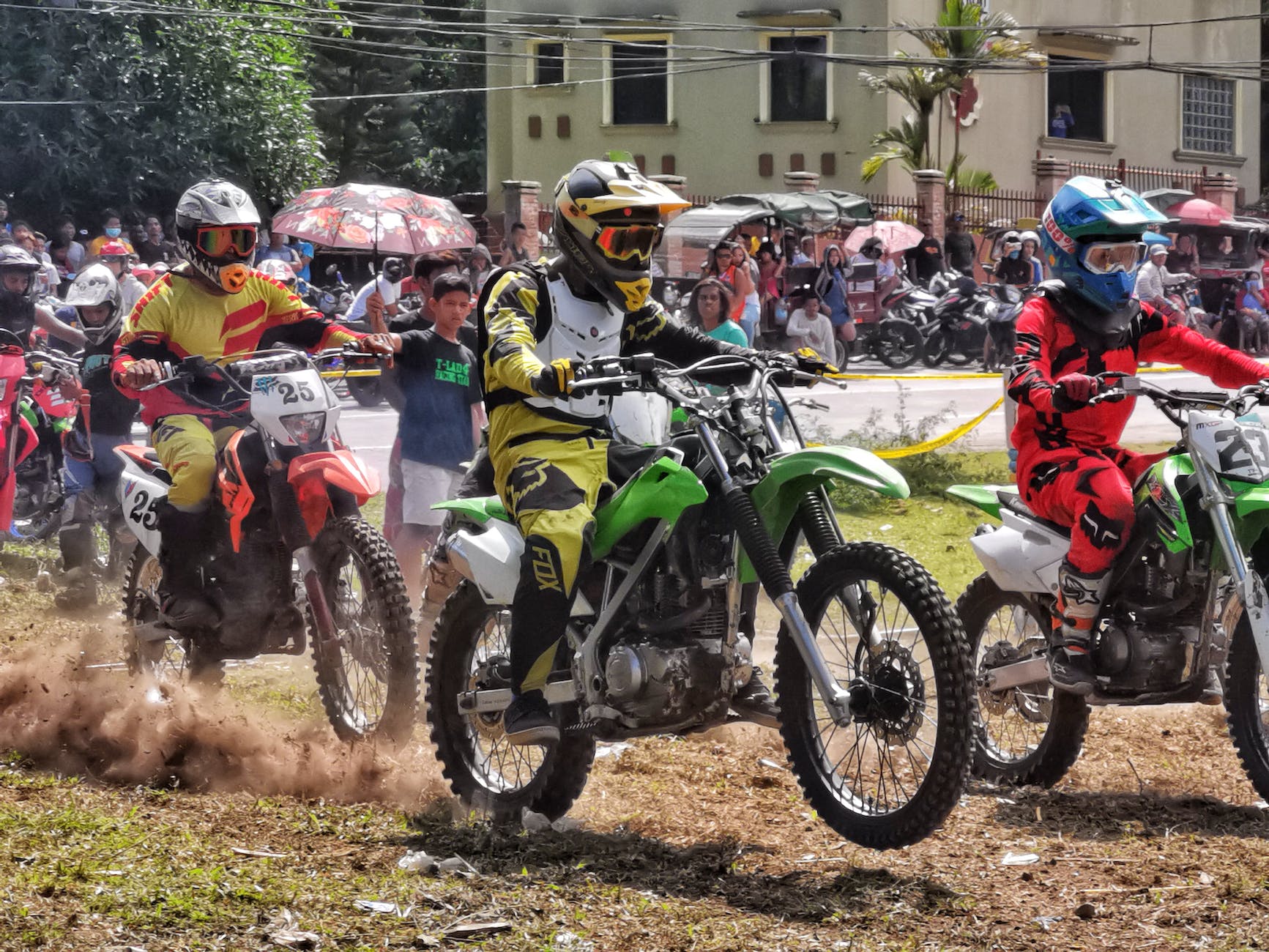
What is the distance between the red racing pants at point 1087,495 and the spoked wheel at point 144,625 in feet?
11.9

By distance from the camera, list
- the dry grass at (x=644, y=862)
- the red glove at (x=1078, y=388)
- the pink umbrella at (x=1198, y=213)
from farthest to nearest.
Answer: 1. the pink umbrella at (x=1198, y=213)
2. the red glove at (x=1078, y=388)
3. the dry grass at (x=644, y=862)

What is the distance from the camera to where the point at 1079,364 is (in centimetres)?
682

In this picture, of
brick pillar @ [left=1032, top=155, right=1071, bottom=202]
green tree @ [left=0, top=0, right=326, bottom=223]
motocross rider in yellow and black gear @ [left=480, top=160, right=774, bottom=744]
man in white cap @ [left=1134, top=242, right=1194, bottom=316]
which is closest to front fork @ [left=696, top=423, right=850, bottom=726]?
motocross rider in yellow and black gear @ [left=480, top=160, right=774, bottom=744]

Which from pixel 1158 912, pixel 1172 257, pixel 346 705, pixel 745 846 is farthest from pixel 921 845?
pixel 1172 257

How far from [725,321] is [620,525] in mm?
5075

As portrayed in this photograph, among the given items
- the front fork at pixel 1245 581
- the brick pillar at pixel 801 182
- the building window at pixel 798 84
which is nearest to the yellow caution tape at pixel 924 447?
the front fork at pixel 1245 581

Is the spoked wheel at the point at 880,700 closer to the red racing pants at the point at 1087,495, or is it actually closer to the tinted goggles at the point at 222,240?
the red racing pants at the point at 1087,495

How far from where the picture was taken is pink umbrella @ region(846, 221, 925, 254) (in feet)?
92.0

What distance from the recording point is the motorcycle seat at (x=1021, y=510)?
6.68 meters

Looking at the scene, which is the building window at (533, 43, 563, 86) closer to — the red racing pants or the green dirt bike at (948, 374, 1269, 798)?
the green dirt bike at (948, 374, 1269, 798)

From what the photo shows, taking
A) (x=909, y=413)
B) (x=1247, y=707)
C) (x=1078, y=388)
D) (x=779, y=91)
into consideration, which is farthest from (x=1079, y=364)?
(x=779, y=91)

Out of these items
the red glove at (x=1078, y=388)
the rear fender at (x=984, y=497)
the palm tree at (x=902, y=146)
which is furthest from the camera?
the palm tree at (x=902, y=146)

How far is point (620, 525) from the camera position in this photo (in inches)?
230

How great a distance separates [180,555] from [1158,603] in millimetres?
3993
